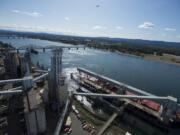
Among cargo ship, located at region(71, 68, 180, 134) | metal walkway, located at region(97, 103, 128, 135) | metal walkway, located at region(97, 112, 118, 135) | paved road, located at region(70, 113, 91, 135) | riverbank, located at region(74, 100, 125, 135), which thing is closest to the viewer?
paved road, located at region(70, 113, 91, 135)

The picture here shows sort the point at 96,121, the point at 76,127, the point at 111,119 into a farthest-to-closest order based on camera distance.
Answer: the point at 111,119 < the point at 96,121 < the point at 76,127

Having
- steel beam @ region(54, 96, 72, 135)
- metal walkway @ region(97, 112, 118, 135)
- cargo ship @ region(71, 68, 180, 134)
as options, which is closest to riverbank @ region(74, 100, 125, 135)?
metal walkway @ region(97, 112, 118, 135)

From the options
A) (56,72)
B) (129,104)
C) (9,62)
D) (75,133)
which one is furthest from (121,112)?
(9,62)

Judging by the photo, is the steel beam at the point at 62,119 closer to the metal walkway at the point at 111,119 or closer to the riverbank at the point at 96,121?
the riverbank at the point at 96,121

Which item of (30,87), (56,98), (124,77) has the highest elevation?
(30,87)

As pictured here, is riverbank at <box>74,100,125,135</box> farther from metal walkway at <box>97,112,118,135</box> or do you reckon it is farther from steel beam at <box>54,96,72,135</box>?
steel beam at <box>54,96,72,135</box>

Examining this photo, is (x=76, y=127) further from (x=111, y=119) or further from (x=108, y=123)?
(x=111, y=119)

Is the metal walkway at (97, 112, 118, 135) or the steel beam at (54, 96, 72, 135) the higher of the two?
the steel beam at (54, 96, 72, 135)

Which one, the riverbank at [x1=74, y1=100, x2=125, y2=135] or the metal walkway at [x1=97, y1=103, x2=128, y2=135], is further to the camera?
the riverbank at [x1=74, y1=100, x2=125, y2=135]

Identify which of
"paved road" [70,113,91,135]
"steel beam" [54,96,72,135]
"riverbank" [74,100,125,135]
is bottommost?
"riverbank" [74,100,125,135]

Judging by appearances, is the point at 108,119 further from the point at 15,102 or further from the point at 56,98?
the point at 15,102

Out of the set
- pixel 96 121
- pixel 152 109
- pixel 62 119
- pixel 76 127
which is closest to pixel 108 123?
pixel 96 121
